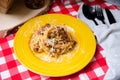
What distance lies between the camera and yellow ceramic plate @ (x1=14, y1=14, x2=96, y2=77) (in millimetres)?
791

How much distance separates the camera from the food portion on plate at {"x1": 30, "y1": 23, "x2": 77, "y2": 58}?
2.74 ft

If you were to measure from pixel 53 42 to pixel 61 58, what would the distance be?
63 millimetres

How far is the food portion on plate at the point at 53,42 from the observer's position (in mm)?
834

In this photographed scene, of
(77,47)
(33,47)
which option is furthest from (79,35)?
(33,47)

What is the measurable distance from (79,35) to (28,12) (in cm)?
25

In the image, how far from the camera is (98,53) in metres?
0.88

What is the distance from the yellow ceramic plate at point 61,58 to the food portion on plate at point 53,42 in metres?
0.02

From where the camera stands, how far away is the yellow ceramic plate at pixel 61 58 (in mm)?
791

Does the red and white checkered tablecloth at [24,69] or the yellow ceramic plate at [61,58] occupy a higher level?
the yellow ceramic plate at [61,58]

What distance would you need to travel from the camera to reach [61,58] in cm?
83

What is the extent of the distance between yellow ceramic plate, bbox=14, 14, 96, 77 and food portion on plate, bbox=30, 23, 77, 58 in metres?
0.02

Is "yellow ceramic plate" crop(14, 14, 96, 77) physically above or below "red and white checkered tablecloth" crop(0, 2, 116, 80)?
above

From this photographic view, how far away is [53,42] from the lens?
2.75ft

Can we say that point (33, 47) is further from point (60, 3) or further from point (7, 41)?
point (60, 3)
